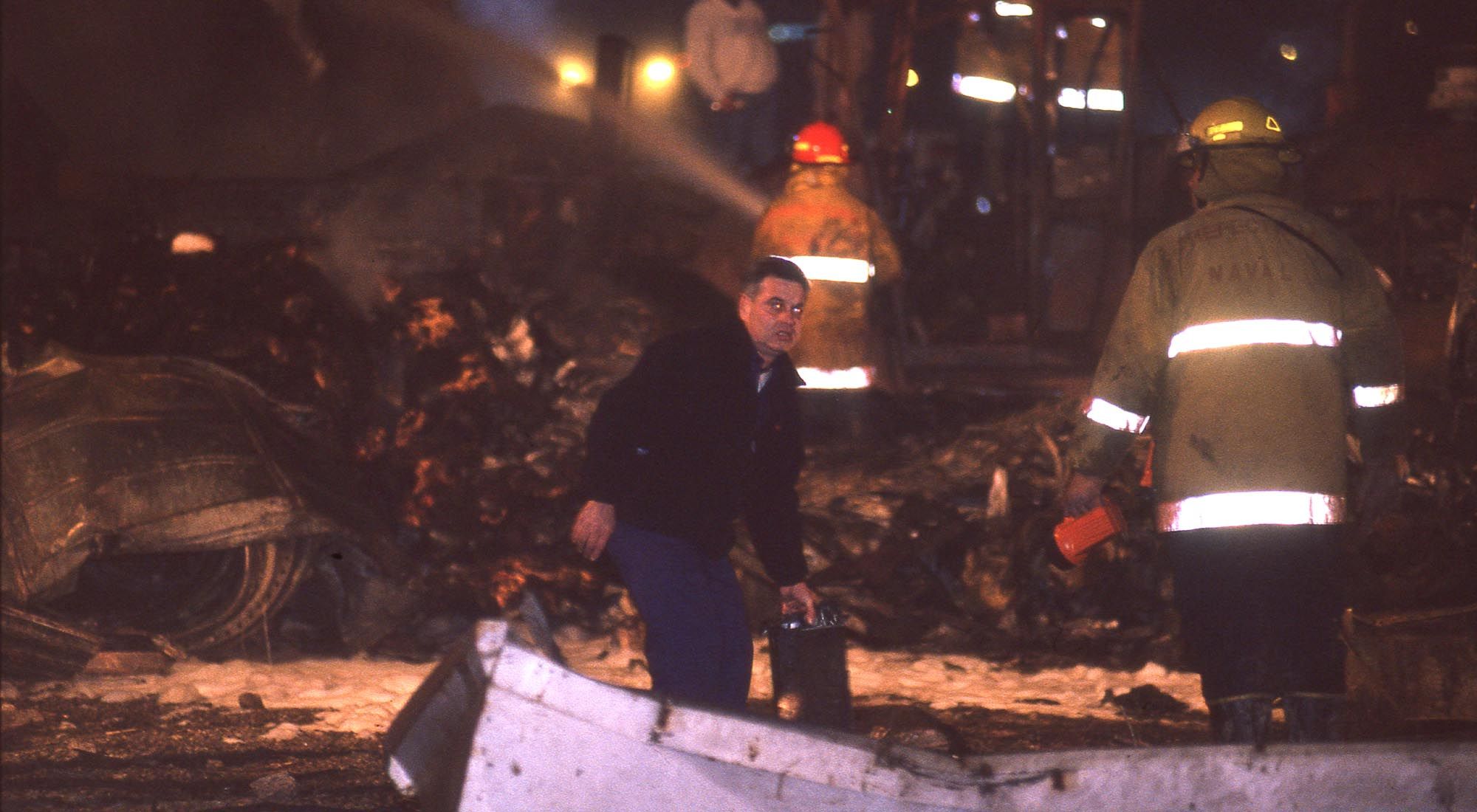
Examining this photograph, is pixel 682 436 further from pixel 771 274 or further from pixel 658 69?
pixel 658 69

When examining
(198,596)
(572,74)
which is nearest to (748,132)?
(572,74)

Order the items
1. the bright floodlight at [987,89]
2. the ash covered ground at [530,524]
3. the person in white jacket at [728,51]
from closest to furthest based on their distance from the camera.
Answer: the ash covered ground at [530,524] < the bright floodlight at [987,89] < the person in white jacket at [728,51]

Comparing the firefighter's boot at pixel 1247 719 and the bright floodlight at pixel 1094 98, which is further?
the bright floodlight at pixel 1094 98

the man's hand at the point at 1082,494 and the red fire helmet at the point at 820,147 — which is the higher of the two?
the red fire helmet at the point at 820,147

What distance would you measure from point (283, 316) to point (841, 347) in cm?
374

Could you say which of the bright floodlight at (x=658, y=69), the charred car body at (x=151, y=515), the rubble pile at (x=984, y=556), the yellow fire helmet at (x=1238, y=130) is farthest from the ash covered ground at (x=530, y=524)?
the bright floodlight at (x=658, y=69)

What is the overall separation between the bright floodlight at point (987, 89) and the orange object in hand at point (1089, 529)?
671cm

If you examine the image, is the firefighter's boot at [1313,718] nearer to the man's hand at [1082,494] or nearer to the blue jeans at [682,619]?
the man's hand at [1082,494]

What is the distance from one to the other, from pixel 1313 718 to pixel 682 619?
1.50 meters

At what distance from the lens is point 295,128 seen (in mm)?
12055

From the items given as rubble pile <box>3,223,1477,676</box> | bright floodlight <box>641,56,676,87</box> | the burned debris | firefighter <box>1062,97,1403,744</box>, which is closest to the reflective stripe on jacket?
firefighter <box>1062,97,1403,744</box>

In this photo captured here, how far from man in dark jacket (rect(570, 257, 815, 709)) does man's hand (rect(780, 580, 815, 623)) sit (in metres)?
0.24

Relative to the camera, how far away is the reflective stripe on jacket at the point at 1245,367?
302 cm

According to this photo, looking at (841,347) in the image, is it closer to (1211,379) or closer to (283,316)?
(283,316)
